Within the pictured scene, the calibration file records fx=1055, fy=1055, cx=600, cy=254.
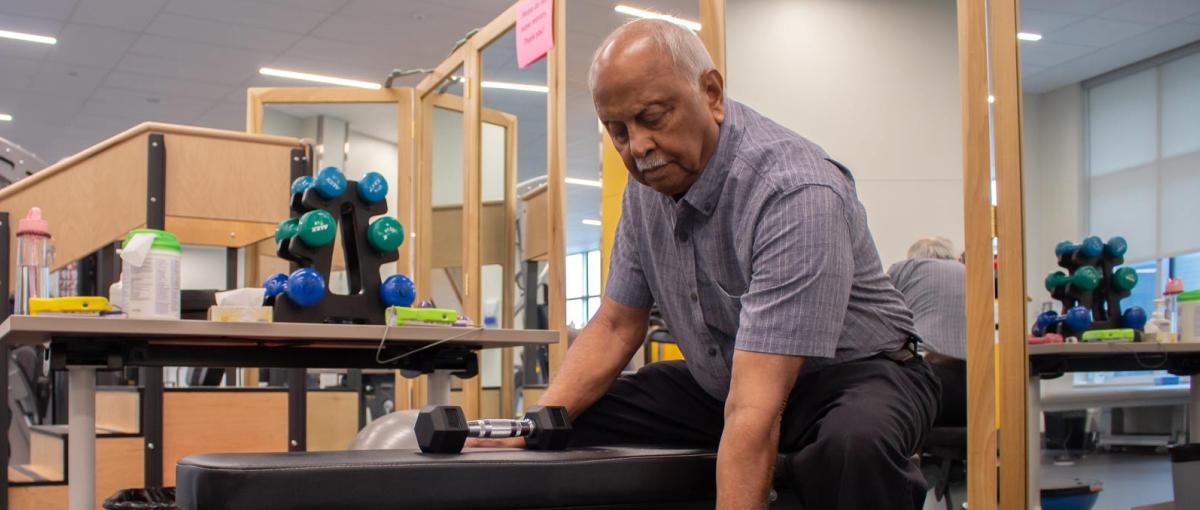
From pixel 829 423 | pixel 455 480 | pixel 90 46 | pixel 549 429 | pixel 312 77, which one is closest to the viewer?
pixel 455 480

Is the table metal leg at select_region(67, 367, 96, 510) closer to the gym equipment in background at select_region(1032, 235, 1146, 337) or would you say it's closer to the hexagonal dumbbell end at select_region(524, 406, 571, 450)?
the hexagonal dumbbell end at select_region(524, 406, 571, 450)

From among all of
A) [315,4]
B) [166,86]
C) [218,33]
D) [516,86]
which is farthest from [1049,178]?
[166,86]

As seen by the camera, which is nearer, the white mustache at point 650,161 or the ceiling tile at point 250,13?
the white mustache at point 650,161

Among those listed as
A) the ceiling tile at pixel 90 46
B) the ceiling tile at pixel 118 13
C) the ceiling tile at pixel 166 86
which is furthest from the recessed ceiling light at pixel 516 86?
the ceiling tile at pixel 166 86

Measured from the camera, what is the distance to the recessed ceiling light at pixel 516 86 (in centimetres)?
402

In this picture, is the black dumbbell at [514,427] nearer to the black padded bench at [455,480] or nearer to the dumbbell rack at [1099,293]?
the black padded bench at [455,480]

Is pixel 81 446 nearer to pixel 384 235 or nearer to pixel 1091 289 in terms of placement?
pixel 384 235

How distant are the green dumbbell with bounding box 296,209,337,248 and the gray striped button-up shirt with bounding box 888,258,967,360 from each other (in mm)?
1489

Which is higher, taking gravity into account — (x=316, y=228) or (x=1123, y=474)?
(x=316, y=228)

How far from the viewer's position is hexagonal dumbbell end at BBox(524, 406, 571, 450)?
1408mm

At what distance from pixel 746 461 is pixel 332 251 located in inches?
49.2

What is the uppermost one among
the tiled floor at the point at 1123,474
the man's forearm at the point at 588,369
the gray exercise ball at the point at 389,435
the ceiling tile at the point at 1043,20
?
the ceiling tile at the point at 1043,20

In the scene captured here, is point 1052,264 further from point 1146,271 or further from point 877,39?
point 877,39

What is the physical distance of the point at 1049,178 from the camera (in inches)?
85.3
